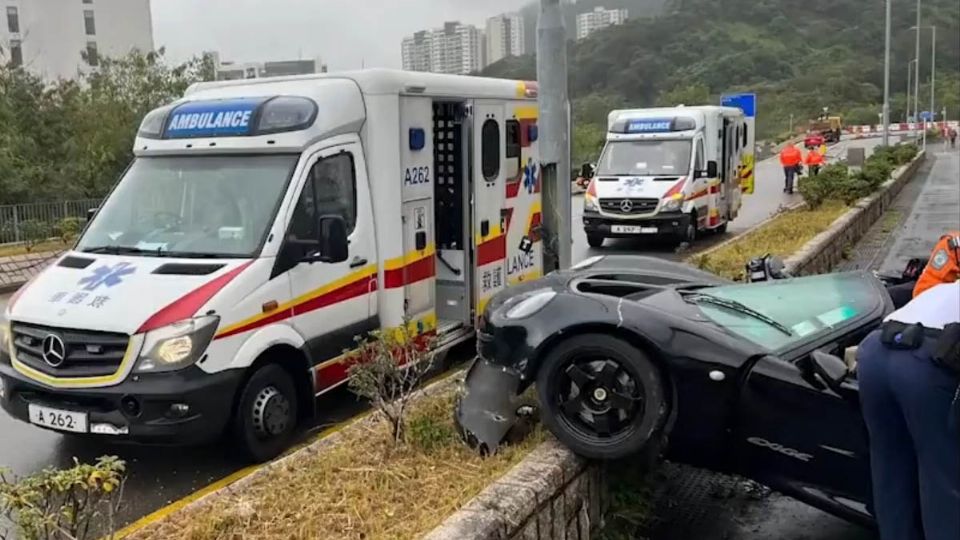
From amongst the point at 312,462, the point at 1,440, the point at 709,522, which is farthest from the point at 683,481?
the point at 1,440

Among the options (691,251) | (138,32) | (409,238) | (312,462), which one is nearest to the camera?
(312,462)

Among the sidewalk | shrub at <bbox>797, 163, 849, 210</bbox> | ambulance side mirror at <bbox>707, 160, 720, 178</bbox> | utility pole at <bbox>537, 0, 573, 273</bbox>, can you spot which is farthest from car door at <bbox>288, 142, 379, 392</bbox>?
shrub at <bbox>797, 163, 849, 210</bbox>

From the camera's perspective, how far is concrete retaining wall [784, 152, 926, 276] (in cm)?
1028

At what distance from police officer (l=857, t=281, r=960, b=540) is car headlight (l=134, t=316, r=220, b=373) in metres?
3.72

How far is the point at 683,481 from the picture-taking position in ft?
17.4

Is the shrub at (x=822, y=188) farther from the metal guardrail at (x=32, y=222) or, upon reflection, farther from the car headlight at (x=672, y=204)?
the metal guardrail at (x=32, y=222)

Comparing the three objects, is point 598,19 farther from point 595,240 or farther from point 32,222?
point 32,222

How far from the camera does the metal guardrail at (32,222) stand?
61.9 ft

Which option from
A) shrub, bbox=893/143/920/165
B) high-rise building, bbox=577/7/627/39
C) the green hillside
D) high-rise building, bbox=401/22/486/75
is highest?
high-rise building, bbox=577/7/627/39

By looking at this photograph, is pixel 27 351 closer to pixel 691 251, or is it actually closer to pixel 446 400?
pixel 446 400

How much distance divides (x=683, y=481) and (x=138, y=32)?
91.8 meters

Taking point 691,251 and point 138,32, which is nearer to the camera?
point 691,251

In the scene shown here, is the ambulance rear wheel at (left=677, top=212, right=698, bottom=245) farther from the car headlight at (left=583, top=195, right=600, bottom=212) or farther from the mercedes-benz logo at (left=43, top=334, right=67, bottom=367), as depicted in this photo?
the mercedes-benz logo at (left=43, top=334, right=67, bottom=367)

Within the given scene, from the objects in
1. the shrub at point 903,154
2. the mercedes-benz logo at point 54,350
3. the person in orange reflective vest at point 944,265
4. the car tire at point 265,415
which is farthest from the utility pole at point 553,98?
the shrub at point 903,154
